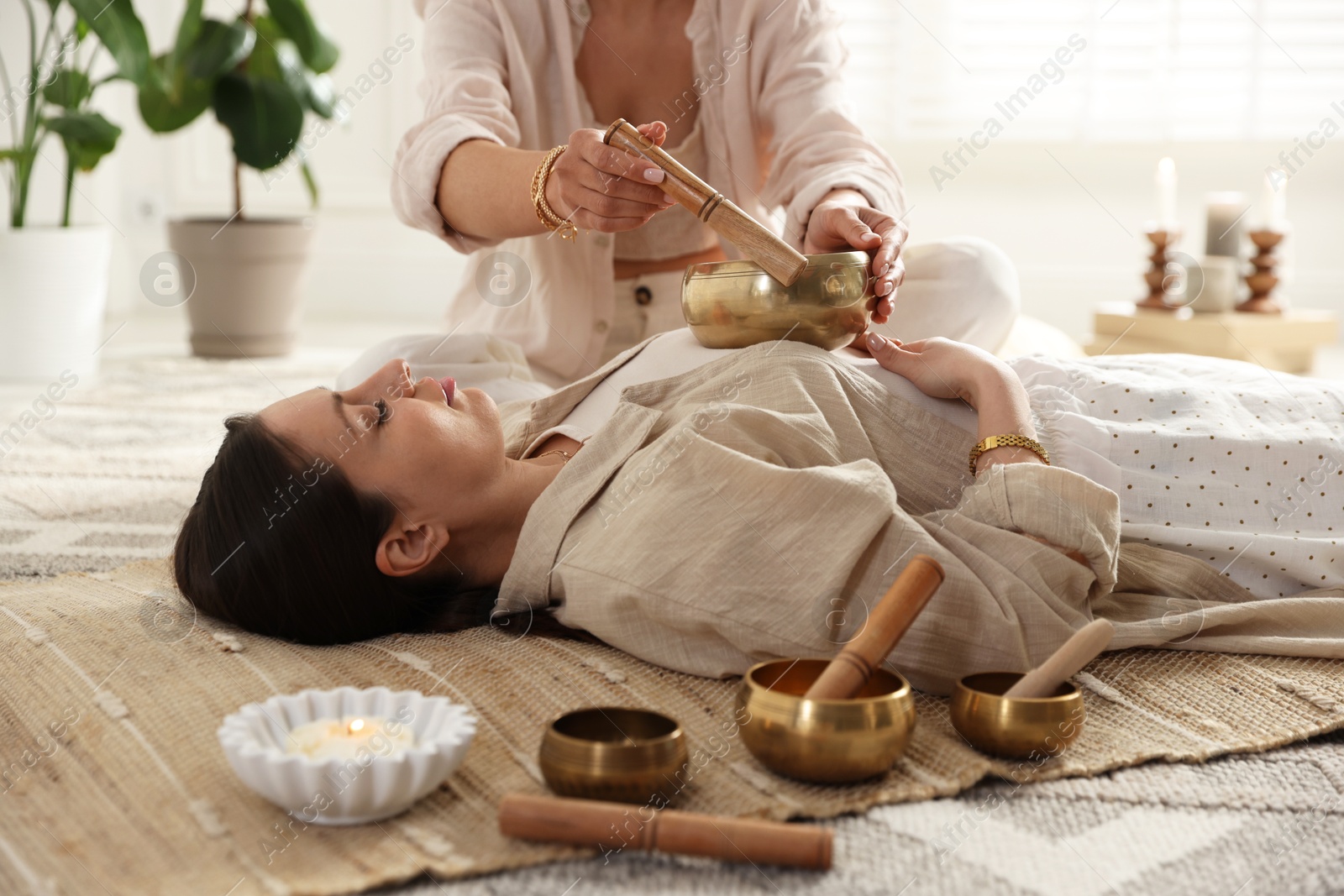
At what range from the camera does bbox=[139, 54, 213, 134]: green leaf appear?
11.0 feet

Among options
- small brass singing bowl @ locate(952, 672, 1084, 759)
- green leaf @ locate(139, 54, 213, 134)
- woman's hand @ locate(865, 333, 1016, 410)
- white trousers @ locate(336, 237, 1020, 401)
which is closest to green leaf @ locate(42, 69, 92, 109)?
green leaf @ locate(139, 54, 213, 134)

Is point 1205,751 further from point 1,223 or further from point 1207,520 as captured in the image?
point 1,223

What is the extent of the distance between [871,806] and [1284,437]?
2.44 feet

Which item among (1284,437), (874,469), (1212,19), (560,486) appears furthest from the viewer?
(1212,19)

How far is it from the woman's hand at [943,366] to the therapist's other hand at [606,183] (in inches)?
11.9

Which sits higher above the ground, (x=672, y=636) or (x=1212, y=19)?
(x=1212, y=19)

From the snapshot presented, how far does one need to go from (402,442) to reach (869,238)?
59 cm

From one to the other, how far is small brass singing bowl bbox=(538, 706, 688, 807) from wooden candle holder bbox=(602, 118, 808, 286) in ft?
1.63

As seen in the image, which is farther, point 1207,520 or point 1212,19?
point 1212,19

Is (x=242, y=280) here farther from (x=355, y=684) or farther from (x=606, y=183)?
(x=355, y=684)

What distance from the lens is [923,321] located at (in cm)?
190

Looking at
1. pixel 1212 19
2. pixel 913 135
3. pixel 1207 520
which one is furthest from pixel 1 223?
pixel 1212 19

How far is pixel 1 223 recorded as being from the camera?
12.3ft

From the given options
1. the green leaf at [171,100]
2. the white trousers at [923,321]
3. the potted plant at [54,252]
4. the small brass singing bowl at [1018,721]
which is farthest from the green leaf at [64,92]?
the small brass singing bowl at [1018,721]
